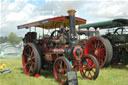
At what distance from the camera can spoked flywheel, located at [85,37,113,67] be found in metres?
7.49

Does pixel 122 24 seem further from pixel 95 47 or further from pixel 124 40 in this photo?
pixel 95 47

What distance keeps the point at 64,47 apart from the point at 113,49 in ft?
12.0

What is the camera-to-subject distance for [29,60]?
20.7 feet

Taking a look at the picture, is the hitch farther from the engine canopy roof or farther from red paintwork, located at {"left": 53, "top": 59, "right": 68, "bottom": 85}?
the engine canopy roof

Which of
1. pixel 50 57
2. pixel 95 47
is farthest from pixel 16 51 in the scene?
pixel 50 57

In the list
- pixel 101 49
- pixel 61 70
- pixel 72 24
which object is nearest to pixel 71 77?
pixel 61 70

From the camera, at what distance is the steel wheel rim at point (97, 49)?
7.83 meters

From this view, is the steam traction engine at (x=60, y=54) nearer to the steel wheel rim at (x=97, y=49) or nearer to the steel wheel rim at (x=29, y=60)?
the steel wheel rim at (x=29, y=60)

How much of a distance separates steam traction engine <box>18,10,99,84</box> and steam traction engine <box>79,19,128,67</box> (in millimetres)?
1840

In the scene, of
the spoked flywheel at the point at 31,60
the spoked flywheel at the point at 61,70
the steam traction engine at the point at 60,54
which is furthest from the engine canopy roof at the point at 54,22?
the spoked flywheel at the point at 61,70

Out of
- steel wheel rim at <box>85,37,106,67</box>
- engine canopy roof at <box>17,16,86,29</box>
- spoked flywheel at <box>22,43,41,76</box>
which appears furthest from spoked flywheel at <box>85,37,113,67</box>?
spoked flywheel at <box>22,43,41,76</box>

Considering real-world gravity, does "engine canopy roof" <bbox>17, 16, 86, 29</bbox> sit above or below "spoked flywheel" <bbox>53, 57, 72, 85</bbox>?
above

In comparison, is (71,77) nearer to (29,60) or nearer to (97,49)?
(29,60)

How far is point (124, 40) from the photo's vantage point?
7.81m
